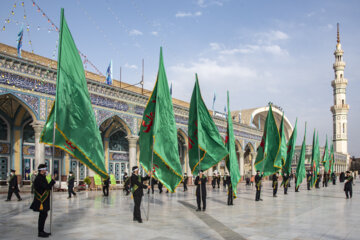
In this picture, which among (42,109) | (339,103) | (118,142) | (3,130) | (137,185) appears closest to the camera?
(137,185)

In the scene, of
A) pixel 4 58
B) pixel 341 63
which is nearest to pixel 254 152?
pixel 4 58

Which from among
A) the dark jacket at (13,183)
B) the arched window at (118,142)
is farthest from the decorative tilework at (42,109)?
the arched window at (118,142)

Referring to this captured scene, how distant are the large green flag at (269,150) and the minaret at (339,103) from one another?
57584mm

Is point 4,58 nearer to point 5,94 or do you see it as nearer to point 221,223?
point 5,94

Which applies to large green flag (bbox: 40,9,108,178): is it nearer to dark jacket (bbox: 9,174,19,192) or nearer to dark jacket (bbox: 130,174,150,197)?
dark jacket (bbox: 130,174,150,197)

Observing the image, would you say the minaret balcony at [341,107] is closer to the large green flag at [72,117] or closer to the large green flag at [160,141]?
the large green flag at [160,141]

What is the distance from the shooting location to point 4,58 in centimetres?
1544

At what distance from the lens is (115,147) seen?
981 inches

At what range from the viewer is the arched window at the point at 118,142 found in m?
24.6

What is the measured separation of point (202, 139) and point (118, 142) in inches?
600

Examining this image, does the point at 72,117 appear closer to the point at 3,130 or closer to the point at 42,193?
the point at 42,193

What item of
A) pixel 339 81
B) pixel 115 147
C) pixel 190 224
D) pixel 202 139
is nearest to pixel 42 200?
pixel 190 224

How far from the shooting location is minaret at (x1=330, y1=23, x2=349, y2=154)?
66562 mm

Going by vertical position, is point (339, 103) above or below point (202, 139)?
above
